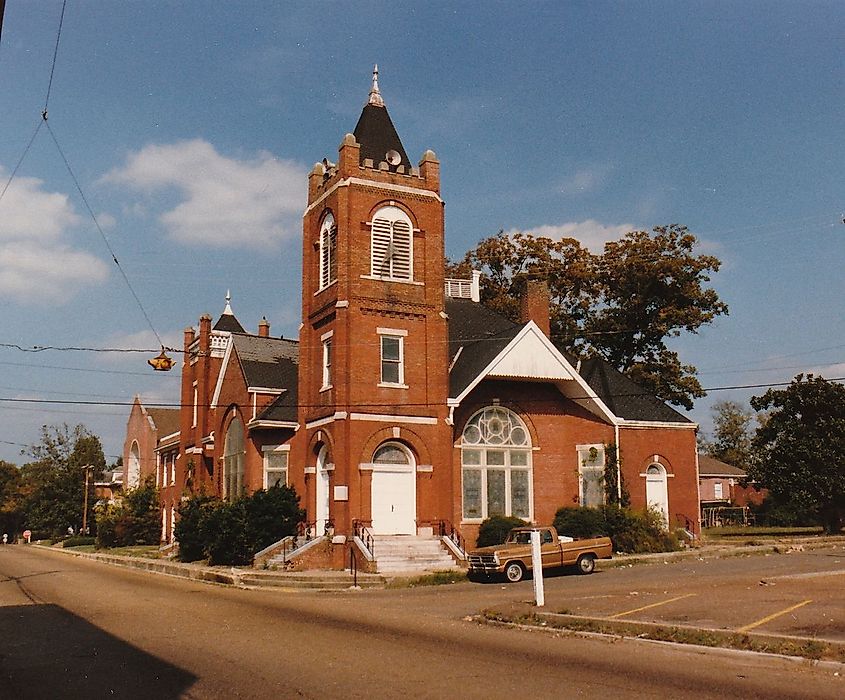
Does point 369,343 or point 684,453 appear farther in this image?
point 684,453

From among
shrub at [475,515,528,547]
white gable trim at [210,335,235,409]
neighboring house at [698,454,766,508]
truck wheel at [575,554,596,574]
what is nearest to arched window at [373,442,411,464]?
shrub at [475,515,528,547]

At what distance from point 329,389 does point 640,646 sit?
19.1 m

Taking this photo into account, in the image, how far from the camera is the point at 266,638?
13625 millimetres

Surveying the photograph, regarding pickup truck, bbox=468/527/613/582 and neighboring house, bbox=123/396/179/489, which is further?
neighboring house, bbox=123/396/179/489

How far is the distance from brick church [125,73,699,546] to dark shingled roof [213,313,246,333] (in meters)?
10.6

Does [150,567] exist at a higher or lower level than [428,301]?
lower

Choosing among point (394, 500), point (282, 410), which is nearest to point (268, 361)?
point (282, 410)

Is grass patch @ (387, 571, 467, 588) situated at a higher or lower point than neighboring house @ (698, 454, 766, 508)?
lower

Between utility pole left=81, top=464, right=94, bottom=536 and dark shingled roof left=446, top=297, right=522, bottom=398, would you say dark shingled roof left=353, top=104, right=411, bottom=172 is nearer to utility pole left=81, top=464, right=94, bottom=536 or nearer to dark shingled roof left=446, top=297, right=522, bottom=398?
dark shingled roof left=446, top=297, right=522, bottom=398

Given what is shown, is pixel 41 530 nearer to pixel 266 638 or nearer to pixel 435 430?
pixel 435 430

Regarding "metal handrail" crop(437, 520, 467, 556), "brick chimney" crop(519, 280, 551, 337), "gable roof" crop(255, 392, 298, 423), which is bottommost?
"metal handrail" crop(437, 520, 467, 556)

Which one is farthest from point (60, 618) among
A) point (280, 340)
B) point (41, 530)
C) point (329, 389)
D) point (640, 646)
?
point (41, 530)

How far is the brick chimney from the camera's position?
3631 centimetres

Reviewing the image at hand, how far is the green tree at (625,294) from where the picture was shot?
44.8m
